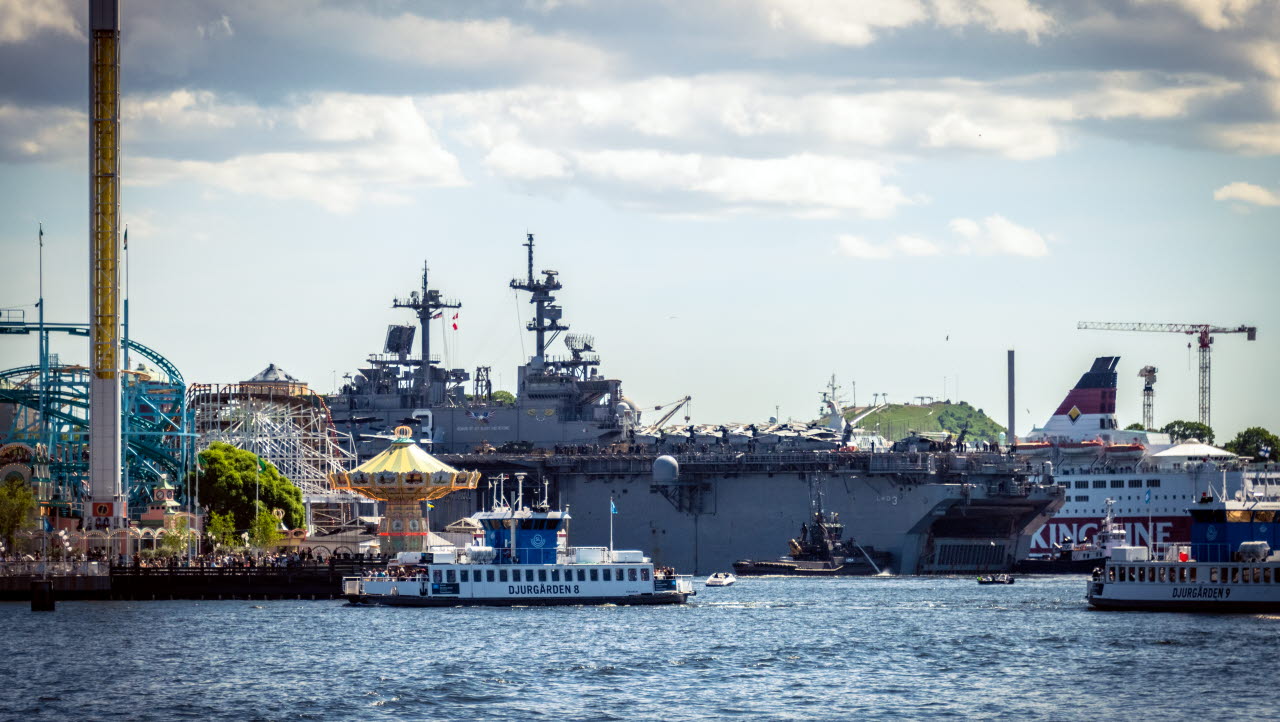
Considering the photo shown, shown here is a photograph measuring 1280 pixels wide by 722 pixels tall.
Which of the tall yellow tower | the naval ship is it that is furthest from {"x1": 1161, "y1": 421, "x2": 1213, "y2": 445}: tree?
the tall yellow tower

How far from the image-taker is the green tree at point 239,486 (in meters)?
95.8

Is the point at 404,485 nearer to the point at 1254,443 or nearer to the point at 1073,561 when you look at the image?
the point at 1073,561

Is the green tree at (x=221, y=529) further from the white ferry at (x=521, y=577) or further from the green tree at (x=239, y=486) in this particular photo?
the white ferry at (x=521, y=577)

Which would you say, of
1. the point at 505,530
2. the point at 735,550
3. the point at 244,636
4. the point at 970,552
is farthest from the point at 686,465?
the point at 244,636

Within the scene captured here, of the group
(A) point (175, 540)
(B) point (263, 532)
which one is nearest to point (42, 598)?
(A) point (175, 540)

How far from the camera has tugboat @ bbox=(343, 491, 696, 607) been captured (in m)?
72.0

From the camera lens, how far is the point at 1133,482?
139250mm

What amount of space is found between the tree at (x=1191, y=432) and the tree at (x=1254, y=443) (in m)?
2.24

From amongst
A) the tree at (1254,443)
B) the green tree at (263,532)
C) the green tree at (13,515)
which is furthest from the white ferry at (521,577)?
the tree at (1254,443)

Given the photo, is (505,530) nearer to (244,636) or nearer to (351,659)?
(244,636)

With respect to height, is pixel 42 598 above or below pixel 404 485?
below

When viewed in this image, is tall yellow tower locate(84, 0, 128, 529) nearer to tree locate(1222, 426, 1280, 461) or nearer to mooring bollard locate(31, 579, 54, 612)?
mooring bollard locate(31, 579, 54, 612)

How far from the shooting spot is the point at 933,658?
5312 cm

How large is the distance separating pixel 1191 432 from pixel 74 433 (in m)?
132
